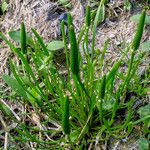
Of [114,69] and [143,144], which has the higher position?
[114,69]

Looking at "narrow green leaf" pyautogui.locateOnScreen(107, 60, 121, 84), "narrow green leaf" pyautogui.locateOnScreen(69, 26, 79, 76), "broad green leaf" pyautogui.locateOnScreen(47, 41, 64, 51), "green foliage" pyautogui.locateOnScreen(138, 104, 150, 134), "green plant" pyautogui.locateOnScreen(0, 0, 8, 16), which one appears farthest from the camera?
"green plant" pyautogui.locateOnScreen(0, 0, 8, 16)

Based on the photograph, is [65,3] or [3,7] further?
[3,7]

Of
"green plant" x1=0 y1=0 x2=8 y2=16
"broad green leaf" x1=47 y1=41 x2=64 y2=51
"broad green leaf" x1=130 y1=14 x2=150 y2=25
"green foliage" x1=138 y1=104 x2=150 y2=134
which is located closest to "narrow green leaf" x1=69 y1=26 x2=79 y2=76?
"green foliage" x1=138 y1=104 x2=150 y2=134

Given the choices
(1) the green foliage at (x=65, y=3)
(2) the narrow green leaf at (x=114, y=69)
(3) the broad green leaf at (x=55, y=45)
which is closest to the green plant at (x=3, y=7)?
(1) the green foliage at (x=65, y=3)

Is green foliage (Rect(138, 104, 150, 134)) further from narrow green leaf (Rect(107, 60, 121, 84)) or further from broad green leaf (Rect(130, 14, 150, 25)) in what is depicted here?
broad green leaf (Rect(130, 14, 150, 25))

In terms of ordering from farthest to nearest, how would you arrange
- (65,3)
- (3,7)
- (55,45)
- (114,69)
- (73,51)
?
(3,7) < (65,3) < (55,45) < (114,69) < (73,51)

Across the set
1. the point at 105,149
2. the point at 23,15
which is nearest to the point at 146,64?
the point at 105,149

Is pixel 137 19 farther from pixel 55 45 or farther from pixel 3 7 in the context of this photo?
pixel 3 7

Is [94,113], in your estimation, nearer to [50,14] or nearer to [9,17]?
[50,14]

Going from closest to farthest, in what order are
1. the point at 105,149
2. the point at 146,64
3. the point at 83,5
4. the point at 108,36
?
1. the point at 105,149
2. the point at 146,64
3. the point at 108,36
4. the point at 83,5

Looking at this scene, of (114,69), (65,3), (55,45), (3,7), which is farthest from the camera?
(3,7)

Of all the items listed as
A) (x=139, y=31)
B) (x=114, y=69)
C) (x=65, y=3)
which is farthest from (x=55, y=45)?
(x=139, y=31)
